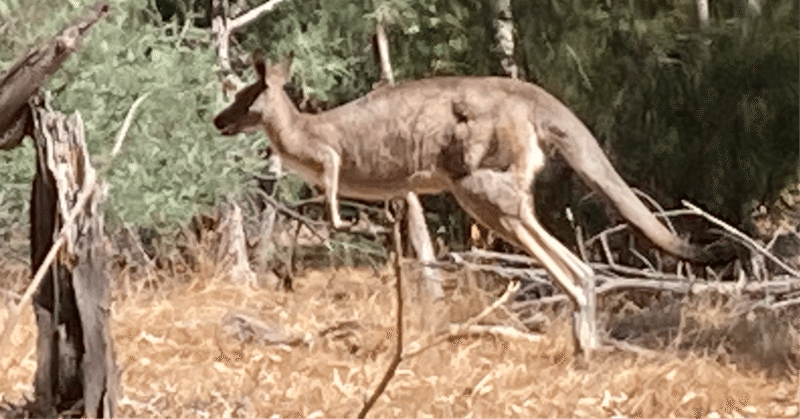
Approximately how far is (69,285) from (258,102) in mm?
2442

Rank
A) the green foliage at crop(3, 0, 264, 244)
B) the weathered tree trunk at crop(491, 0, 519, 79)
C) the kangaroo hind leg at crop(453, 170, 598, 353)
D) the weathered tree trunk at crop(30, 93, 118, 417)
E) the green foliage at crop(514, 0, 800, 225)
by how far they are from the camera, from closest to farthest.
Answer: the weathered tree trunk at crop(30, 93, 118, 417) → the kangaroo hind leg at crop(453, 170, 598, 353) → the green foliage at crop(3, 0, 264, 244) → the green foliage at crop(514, 0, 800, 225) → the weathered tree trunk at crop(491, 0, 519, 79)

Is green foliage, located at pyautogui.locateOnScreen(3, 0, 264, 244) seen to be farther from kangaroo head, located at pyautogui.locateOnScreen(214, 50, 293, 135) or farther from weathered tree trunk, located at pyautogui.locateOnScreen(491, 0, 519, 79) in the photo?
weathered tree trunk, located at pyautogui.locateOnScreen(491, 0, 519, 79)

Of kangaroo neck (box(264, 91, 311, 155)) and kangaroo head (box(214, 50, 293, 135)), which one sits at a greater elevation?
kangaroo head (box(214, 50, 293, 135))

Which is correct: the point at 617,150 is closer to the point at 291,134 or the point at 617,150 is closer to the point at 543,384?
the point at 291,134

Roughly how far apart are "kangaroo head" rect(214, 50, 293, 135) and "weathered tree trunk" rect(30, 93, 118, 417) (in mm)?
2209

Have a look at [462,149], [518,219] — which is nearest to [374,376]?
[518,219]

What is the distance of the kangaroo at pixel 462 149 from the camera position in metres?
5.71

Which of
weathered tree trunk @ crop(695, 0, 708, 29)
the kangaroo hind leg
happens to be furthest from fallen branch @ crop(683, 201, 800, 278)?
weathered tree trunk @ crop(695, 0, 708, 29)

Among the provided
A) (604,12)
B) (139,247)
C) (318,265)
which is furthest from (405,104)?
(318,265)

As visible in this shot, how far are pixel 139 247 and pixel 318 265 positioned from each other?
132cm

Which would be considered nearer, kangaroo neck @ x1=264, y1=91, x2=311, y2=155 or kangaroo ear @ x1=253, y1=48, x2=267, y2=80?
kangaroo ear @ x1=253, y1=48, x2=267, y2=80

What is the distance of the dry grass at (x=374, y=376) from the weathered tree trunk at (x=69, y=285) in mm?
439

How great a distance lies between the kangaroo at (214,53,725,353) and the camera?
5.71 metres

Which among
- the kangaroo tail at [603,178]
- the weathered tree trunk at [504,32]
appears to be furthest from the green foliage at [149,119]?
the kangaroo tail at [603,178]
